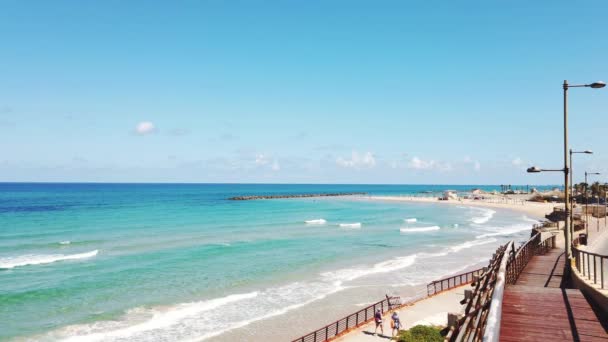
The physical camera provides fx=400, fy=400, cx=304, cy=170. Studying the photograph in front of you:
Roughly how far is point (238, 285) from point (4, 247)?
3489cm

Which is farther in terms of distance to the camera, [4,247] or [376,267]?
[4,247]

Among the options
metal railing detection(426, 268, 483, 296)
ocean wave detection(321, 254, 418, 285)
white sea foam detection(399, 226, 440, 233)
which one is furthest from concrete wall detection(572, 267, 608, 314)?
white sea foam detection(399, 226, 440, 233)

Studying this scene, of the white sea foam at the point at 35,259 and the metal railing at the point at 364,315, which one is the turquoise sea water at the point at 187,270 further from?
the metal railing at the point at 364,315

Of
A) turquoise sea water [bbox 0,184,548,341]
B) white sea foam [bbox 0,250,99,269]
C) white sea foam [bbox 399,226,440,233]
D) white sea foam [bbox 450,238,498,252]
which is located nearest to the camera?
turquoise sea water [bbox 0,184,548,341]

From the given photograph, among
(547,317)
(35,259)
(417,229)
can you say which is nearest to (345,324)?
(547,317)

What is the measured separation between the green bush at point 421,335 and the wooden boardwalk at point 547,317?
9271 mm

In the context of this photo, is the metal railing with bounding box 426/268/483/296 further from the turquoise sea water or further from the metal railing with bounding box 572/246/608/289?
the metal railing with bounding box 572/246/608/289

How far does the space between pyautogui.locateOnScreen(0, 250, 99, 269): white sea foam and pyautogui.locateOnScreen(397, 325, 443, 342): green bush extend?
115 feet

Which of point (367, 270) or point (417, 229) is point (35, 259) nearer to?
point (367, 270)

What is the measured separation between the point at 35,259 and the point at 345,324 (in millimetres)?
34122

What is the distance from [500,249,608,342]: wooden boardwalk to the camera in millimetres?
7234

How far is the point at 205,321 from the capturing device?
76.3ft

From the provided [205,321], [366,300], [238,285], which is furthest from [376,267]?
[205,321]

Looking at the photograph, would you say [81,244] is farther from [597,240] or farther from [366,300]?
[597,240]
